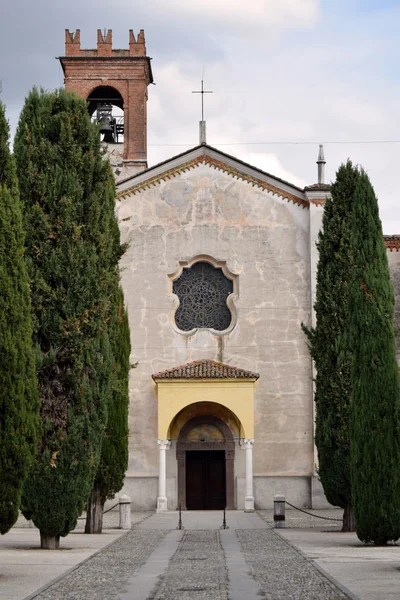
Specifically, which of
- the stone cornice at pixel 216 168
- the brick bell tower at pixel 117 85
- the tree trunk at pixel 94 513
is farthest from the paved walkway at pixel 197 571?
the brick bell tower at pixel 117 85

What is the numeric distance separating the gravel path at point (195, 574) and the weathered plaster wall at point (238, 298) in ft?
33.9

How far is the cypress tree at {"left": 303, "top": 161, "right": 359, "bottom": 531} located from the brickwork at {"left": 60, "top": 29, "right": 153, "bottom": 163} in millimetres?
16196

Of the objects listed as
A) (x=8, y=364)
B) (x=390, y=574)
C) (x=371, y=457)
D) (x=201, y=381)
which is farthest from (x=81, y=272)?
(x=201, y=381)

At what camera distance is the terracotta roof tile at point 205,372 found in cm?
2745

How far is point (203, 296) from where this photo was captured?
2934 centimetres

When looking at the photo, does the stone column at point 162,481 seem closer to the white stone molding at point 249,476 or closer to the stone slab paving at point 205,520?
the stone slab paving at point 205,520

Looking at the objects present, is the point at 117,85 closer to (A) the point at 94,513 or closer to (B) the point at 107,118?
(B) the point at 107,118

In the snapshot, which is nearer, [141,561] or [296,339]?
[141,561]

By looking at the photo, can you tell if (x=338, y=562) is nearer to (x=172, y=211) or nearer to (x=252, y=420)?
(x=252, y=420)

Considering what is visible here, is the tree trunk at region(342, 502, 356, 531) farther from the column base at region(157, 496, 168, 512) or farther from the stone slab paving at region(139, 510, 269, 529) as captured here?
the column base at region(157, 496, 168, 512)

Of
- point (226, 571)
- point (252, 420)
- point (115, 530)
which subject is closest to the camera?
point (226, 571)

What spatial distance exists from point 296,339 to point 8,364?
58.0 feet

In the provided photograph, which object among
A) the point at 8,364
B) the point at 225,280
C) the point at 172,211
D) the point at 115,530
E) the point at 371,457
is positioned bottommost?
the point at 115,530

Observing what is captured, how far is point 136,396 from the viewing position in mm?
28391
